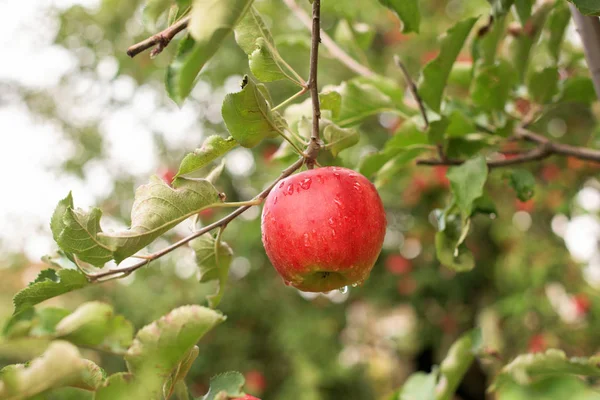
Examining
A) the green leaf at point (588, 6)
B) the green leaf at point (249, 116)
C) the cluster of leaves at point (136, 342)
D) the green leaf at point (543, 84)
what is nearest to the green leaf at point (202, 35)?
the green leaf at point (249, 116)

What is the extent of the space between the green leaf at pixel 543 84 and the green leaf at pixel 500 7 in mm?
174

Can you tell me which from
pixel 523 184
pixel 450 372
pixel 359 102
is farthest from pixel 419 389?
pixel 359 102

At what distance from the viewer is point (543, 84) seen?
40.3 inches

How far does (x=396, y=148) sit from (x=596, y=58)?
1.13 ft

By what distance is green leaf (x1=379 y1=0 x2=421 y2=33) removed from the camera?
31.5 inches

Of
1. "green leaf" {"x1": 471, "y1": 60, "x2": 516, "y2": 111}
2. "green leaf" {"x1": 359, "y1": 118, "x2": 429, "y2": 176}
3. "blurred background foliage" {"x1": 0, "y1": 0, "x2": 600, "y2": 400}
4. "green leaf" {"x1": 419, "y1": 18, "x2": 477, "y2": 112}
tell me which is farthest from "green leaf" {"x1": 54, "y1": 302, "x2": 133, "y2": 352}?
"blurred background foliage" {"x1": 0, "y1": 0, "x2": 600, "y2": 400}

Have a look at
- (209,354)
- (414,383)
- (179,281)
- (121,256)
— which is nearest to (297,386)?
(209,354)

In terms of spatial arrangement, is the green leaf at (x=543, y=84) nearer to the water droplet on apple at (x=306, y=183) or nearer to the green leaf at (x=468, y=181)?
the green leaf at (x=468, y=181)

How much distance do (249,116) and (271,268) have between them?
352 centimetres

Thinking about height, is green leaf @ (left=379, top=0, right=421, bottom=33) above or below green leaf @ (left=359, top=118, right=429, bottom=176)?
above

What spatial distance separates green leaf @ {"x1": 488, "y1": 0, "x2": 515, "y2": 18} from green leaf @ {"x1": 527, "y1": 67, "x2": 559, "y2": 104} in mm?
174

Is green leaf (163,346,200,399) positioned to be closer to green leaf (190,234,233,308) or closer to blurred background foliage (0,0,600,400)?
green leaf (190,234,233,308)

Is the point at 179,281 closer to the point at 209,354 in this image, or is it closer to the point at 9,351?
the point at 209,354

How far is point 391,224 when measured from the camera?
161 inches
